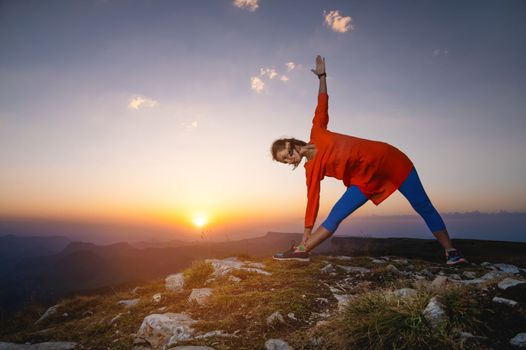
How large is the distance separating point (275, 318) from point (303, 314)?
14.5 inches

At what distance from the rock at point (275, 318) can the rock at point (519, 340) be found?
2059mm

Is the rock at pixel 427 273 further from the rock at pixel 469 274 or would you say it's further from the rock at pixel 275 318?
the rock at pixel 275 318

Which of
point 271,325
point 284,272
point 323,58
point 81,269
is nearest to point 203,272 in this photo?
point 284,272

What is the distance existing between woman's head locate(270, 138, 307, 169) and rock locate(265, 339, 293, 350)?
2.62 m

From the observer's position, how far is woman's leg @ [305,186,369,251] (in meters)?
4.38

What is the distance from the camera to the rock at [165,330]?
130 inches

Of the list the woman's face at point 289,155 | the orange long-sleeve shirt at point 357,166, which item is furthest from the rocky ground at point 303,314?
the woman's face at point 289,155

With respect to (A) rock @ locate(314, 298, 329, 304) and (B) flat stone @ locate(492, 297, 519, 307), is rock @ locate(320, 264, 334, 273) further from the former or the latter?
(B) flat stone @ locate(492, 297, 519, 307)

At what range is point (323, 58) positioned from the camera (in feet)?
17.1

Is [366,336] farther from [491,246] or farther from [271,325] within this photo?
[491,246]

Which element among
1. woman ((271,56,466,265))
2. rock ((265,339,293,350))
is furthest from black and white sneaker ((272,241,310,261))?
rock ((265,339,293,350))

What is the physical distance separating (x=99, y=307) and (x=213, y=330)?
12.6ft

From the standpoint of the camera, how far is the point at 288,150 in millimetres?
4562

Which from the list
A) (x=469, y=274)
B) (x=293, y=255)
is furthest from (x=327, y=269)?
(x=469, y=274)
